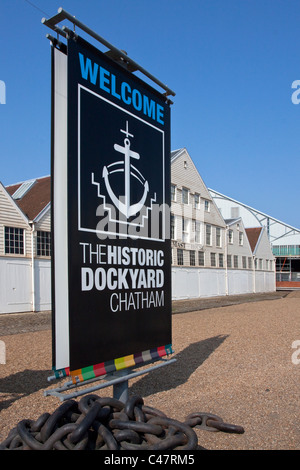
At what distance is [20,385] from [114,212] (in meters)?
3.78

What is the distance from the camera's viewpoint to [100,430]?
278 centimetres

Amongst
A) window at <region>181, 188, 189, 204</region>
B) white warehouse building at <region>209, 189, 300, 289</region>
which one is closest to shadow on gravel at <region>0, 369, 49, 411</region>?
window at <region>181, 188, 189, 204</region>

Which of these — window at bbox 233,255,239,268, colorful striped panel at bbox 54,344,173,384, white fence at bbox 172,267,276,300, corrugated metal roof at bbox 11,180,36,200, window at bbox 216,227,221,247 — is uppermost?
corrugated metal roof at bbox 11,180,36,200

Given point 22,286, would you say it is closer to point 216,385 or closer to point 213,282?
point 216,385

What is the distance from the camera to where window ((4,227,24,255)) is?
21875 millimetres

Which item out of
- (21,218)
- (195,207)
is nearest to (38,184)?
(21,218)

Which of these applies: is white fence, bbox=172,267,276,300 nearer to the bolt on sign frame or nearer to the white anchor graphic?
the bolt on sign frame

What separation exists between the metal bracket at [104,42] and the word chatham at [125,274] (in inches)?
87.4

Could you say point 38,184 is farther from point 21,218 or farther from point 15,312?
point 15,312

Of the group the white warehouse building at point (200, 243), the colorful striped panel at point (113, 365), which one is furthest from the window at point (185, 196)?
the colorful striped panel at point (113, 365)

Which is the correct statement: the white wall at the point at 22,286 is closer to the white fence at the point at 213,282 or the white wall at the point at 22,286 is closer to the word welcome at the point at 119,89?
the white fence at the point at 213,282

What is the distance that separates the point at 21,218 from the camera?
22875 millimetres

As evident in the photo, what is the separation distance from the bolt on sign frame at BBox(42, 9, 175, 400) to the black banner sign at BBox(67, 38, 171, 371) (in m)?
0.01

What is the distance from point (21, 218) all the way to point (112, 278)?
19222 mm
